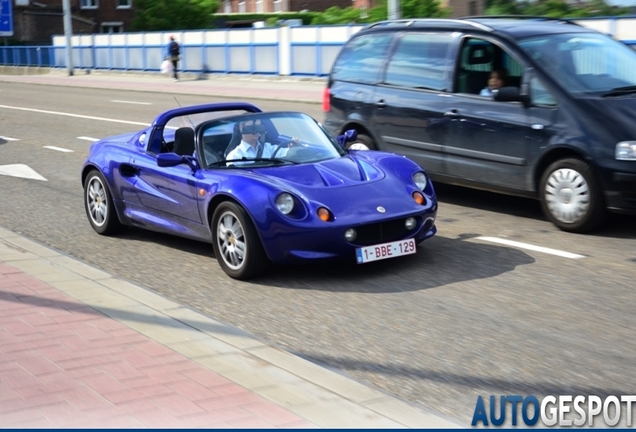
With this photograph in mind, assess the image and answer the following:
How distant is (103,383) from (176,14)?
6945 cm

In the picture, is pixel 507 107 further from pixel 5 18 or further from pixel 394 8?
pixel 5 18

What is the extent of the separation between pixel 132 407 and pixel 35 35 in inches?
2842

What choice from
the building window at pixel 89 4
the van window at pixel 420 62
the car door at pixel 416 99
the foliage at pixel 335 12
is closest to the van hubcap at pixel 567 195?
the car door at pixel 416 99

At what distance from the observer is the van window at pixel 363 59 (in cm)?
1077

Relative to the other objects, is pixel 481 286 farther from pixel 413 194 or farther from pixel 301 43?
pixel 301 43

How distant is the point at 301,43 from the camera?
34.7 metres

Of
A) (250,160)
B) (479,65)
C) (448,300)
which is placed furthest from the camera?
(479,65)

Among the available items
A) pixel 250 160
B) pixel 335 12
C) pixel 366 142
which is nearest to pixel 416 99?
pixel 366 142

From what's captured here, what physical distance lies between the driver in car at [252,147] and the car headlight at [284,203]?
2.77 feet

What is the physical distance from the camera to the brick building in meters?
71.6

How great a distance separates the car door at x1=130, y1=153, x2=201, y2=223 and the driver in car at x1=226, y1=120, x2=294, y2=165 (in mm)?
405

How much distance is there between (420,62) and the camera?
1027 cm

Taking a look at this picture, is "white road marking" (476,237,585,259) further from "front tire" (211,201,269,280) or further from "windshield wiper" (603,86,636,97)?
"front tire" (211,201,269,280)

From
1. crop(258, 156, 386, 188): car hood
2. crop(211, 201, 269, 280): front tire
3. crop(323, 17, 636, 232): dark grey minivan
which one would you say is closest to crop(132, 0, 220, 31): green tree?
crop(323, 17, 636, 232): dark grey minivan
